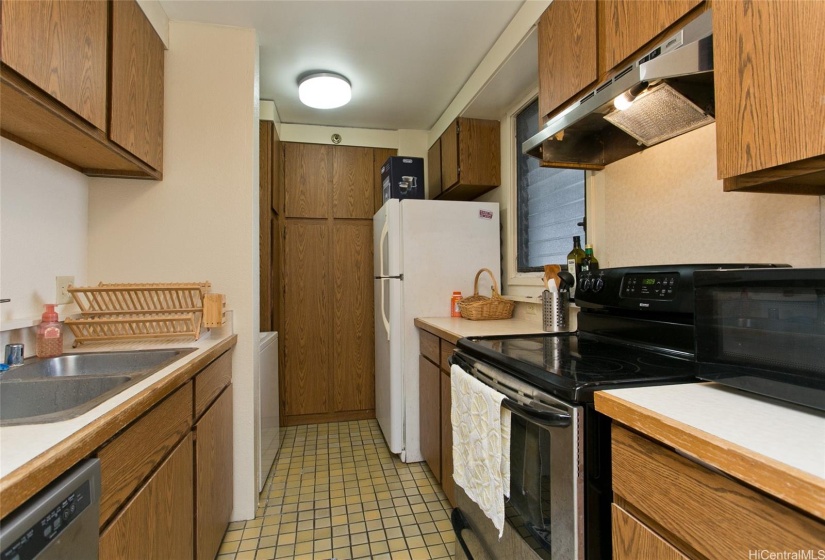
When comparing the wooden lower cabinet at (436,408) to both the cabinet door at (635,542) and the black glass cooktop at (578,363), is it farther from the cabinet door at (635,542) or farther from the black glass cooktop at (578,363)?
the cabinet door at (635,542)

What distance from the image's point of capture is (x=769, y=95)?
77cm

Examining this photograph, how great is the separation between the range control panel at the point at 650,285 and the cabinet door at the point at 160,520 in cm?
147

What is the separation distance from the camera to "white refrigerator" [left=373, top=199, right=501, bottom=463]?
8.18 ft

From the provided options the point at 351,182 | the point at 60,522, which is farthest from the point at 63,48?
the point at 351,182

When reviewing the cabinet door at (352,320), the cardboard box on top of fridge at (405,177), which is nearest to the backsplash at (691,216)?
the cardboard box on top of fridge at (405,177)

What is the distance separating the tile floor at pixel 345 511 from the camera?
5.53 feet

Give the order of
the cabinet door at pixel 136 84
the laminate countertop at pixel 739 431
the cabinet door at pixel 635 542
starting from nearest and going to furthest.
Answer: the laminate countertop at pixel 739 431 → the cabinet door at pixel 635 542 → the cabinet door at pixel 136 84

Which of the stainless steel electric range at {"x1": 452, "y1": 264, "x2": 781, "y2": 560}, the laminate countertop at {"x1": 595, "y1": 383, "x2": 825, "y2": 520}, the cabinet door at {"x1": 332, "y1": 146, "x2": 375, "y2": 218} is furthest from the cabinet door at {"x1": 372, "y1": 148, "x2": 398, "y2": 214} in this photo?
the laminate countertop at {"x1": 595, "y1": 383, "x2": 825, "y2": 520}

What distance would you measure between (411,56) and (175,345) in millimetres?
2081

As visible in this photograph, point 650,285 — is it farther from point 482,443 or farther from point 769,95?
point 482,443

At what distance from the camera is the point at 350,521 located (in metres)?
1.88

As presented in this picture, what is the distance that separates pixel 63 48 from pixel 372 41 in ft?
4.99

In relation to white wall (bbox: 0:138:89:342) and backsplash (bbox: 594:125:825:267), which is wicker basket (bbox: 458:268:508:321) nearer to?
backsplash (bbox: 594:125:825:267)

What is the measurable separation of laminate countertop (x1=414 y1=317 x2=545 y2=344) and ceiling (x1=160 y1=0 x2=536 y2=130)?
4.70 feet
